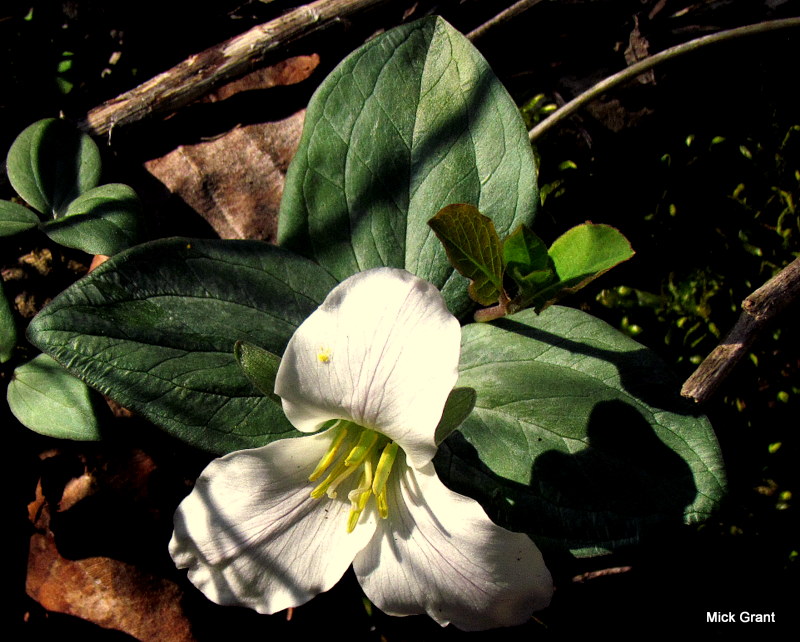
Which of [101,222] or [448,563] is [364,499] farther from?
[101,222]

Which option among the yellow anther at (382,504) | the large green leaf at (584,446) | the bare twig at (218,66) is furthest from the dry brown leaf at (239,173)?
the yellow anther at (382,504)

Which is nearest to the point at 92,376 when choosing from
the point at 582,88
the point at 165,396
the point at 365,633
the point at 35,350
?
the point at 165,396

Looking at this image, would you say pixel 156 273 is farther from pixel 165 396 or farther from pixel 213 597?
pixel 213 597

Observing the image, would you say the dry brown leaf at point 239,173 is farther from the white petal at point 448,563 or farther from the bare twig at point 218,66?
the white petal at point 448,563

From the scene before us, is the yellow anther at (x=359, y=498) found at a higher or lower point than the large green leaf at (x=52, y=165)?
lower

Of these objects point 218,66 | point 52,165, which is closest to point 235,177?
point 218,66

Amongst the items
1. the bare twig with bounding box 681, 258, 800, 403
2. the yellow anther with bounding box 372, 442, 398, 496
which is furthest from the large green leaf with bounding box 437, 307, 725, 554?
the yellow anther with bounding box 372, 442, 398, 496
